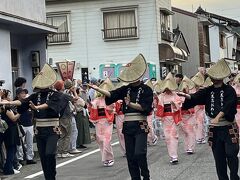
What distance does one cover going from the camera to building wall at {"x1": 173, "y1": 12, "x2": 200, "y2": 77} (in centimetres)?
4025

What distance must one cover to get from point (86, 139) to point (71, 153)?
1459 millimetres

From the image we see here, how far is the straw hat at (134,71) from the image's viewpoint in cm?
847

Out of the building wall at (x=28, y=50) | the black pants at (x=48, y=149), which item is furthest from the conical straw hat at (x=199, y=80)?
the building wall at (x=28, y=50)

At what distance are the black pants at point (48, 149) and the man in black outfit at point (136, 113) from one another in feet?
3.55

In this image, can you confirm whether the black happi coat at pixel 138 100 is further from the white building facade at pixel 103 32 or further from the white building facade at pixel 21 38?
the white building facade at pixel 103 32

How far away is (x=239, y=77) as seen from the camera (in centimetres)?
1272

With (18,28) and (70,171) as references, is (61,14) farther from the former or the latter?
(70,171)

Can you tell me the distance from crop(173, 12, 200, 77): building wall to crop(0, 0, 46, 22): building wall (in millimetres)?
22692

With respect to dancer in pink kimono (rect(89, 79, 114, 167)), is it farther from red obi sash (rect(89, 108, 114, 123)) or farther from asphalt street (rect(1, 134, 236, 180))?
asphalt street (rect(1, 134, 236, 180))

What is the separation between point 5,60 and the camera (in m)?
15.7

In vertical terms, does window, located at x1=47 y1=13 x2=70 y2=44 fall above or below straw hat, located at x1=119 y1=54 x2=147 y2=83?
above

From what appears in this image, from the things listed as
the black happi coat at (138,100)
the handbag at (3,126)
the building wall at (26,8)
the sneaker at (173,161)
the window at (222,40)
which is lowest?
the sneaker at (173,161)

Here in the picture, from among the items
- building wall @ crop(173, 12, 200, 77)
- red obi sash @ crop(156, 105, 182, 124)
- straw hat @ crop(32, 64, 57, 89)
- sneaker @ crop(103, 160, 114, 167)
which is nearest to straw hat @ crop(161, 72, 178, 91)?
red obi sash @ crop(156, 105, 182, 124)

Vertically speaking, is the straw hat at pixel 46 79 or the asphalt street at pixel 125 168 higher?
the straw hat at pixel 46 79
